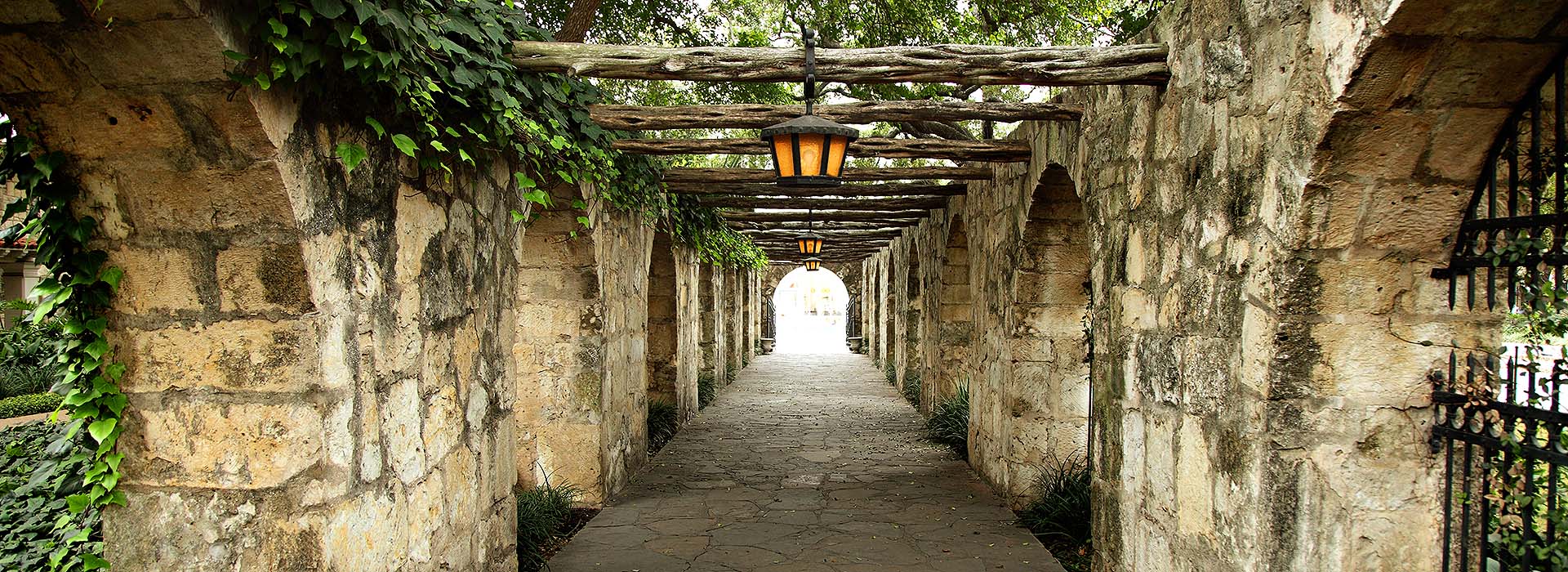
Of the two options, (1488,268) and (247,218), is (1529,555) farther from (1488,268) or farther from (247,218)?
(247,218)

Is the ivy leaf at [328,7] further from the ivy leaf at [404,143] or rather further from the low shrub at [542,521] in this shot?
the low shrub at [542,521]

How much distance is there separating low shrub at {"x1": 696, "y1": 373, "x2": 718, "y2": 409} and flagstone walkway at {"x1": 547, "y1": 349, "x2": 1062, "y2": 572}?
3.82ft

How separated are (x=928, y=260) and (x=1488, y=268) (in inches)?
302

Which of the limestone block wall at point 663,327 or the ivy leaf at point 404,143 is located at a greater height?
the ivy leaf at point 404,143

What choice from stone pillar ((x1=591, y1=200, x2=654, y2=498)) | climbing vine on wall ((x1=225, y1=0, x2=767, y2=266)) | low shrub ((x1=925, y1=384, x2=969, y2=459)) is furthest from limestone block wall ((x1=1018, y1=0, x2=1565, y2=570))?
low shrub ((x1=925, y1=384, x2=969, y2=459))

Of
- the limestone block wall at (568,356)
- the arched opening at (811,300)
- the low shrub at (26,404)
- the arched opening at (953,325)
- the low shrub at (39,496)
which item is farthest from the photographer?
the arched opening at (811,300)

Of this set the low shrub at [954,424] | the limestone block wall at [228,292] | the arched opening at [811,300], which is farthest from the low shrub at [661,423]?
the arched opening at [811,300]

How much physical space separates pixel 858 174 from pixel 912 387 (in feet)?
19.0

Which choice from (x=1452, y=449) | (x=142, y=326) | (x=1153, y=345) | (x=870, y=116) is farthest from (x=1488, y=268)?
(x=142, y=326)

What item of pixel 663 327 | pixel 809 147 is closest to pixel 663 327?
pixel 663 327

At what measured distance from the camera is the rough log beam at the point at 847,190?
6.78 m

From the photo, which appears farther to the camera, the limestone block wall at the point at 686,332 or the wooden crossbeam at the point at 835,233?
the wooden crossbeam at the point at 835,233

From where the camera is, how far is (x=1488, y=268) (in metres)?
2.10

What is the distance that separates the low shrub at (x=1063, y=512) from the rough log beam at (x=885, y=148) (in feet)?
6.23
